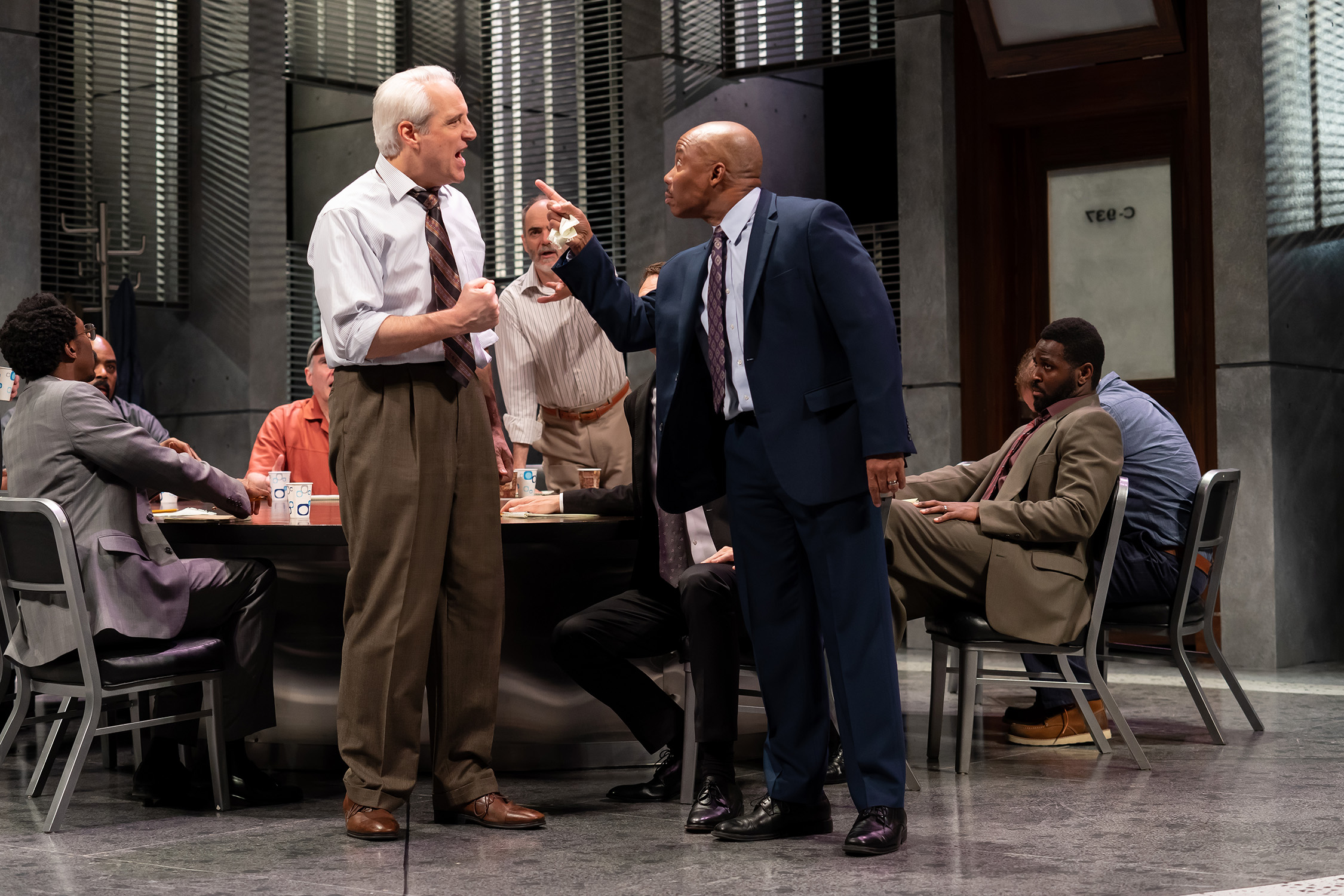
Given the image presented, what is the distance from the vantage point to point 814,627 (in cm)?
351

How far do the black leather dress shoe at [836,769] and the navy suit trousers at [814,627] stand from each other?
2.26ft

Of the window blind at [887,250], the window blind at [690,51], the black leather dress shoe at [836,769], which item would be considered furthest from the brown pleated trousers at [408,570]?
the window blind at [690,51]

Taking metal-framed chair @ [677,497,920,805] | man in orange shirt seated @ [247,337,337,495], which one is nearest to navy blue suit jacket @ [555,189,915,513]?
metal-framed chair @ [677,497,920,805]

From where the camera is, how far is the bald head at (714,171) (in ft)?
11.6

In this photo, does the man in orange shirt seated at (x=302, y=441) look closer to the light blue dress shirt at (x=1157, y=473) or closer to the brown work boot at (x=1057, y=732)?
the brown work boot at (x=1057, y=732)

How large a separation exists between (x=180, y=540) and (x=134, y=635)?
43 centimetres

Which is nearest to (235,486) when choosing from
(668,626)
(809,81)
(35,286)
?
(668,626)

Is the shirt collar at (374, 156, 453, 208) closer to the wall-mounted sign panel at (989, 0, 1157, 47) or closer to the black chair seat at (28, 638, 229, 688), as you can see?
the black chair seat at (28, 638, 229, 688)

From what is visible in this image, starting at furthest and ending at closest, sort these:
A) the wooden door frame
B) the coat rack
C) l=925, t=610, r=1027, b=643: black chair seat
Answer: the coat rack < the wooden door frame < l=925, t=610, r=1027, b=643: black chair seat

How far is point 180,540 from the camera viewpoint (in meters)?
4.14

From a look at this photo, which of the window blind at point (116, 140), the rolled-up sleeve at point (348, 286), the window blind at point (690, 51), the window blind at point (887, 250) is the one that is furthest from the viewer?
the window blind at point (116, 140)

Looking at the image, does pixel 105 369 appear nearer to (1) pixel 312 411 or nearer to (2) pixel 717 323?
(1) pixel 312 411

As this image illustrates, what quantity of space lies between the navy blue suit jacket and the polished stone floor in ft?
2.73

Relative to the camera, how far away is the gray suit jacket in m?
3.77
